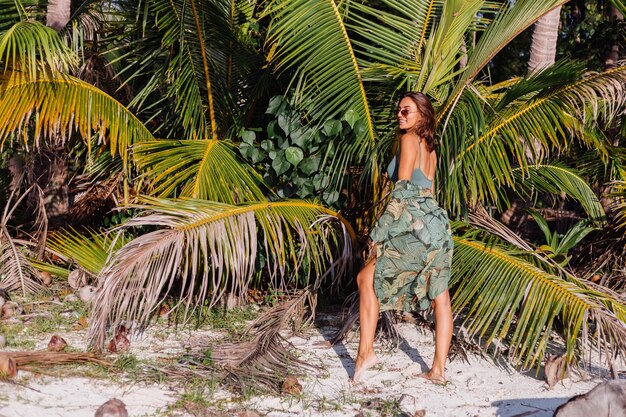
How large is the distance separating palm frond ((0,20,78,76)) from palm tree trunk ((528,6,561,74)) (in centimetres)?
346

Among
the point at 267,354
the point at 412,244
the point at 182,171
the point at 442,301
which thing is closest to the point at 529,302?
the point at 442,301

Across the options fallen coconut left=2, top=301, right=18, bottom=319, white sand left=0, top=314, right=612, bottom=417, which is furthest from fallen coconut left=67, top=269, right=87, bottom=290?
white sand left=0, top=314, right=612, bottom=417

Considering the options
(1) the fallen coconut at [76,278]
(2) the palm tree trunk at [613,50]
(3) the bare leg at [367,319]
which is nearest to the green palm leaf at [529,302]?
(3) the bare leg at [367,319]

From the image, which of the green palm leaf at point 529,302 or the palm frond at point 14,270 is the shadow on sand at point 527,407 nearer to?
the green palm leaf at point 529,302

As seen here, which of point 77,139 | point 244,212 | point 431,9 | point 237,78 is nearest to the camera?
point 244,212

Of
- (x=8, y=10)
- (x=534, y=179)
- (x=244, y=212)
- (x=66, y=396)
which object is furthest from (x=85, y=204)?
(x=534, y=179)

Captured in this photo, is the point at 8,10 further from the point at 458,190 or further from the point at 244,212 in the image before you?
the point at 458,190

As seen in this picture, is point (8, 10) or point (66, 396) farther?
point (8, 10)

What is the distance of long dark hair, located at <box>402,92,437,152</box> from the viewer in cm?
408

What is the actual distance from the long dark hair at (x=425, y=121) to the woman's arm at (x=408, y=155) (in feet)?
0.17

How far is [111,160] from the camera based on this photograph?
625cm

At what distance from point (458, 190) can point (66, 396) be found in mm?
2500

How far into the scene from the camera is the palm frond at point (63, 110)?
15.8ft

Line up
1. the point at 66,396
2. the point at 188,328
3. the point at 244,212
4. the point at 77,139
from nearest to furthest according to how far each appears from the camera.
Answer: the point at 66,396, the point at 244,212, the point at 188,328, the point at 77,139
